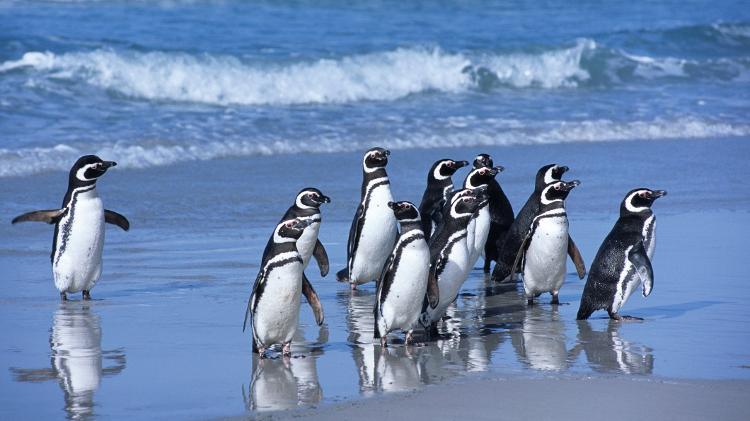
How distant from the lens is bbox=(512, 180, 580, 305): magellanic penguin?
267 inches

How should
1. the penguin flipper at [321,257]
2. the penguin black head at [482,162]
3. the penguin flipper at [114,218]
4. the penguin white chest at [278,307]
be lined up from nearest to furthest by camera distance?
the penguin white chest at [278,307] → the penguin flipper at [321,257] → the penguin flipper at [114,218] → the penguin black head at [482,162]

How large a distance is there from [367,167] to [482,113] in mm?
8426

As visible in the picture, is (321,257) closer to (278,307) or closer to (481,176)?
(481,176)

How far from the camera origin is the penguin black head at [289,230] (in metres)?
5.43

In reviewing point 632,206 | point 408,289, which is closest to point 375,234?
point 632,206

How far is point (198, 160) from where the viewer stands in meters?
12.0

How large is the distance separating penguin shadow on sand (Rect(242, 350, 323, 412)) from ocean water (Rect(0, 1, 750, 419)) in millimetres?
20

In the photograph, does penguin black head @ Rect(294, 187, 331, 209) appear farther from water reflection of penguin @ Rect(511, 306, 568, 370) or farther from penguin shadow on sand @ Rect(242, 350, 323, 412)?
water reflection of penguin @ Rect(511, 306, 568, 370)

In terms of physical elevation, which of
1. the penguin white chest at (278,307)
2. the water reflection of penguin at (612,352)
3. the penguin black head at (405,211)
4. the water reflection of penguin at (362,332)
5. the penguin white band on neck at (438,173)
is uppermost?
the penguin white band on neck at (438,173)

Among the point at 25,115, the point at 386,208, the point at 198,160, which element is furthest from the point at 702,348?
the point at 25,115

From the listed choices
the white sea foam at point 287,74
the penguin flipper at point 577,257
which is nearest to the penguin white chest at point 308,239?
the penguin flipper at point 577,257

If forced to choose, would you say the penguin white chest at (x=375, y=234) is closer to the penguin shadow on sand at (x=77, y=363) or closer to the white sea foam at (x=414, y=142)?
the penguin shadow on sand at (x=77, y=363)

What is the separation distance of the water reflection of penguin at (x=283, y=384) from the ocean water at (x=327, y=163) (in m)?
0.02

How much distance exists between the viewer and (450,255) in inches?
237
